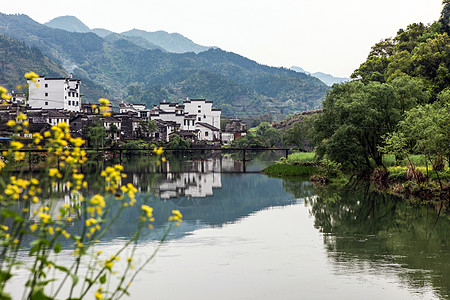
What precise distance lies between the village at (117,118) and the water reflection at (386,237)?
157ft

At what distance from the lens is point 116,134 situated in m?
89.0

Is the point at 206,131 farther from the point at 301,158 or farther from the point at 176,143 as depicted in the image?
the point at 301,158

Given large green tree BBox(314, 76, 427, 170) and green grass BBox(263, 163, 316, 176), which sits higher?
large green tree BBox(314, 76, 427, 170)

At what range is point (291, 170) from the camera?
5034 cm

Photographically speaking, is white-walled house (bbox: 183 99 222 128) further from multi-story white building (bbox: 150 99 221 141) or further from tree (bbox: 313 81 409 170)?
tree (bbox: 313 81 409 170)

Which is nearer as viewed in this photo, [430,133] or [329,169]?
[430,133]

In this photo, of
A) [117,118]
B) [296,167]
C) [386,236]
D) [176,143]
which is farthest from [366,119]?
[117,118]

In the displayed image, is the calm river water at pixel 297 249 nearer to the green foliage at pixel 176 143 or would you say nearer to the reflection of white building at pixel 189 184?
the reflection of white building at pixel 189 184

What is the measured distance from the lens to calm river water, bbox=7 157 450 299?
1278 cm

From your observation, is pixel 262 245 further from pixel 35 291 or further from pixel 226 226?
pixel 35 291

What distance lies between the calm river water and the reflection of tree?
0.03 meters

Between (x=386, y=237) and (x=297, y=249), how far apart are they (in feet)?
13.7

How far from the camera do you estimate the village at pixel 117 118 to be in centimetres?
8194

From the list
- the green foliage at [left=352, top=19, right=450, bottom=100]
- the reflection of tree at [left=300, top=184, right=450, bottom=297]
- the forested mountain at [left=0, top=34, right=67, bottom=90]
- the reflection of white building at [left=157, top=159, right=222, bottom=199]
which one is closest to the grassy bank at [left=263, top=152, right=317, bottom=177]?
the reflection of white building at [left=157, top=159, right=222, bottom=199]
